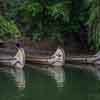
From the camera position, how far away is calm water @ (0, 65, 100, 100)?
11289 millimetres

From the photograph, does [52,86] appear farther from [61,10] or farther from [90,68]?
[61,10]

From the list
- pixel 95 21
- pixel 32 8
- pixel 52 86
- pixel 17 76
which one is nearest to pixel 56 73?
pixel 17 76

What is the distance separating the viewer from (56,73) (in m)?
15.8

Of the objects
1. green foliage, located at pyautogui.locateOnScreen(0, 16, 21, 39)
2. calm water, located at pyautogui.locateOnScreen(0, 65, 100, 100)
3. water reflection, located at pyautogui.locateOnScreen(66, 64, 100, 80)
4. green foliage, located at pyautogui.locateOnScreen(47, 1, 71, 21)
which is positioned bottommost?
calm water, located at pyautogui.locateOnScreen(0, 65, 100, 100)

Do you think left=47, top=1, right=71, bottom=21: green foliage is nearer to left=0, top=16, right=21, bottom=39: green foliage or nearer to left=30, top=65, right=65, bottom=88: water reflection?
left=0, top=16, right=21, bottom=39: green foliage

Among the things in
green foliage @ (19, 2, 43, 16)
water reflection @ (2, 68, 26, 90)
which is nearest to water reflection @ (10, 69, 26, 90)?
water reflection @ (2, 68, 26, 90)

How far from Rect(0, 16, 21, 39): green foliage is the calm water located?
3.37 m

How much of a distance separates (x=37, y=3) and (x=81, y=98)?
9.73 meters

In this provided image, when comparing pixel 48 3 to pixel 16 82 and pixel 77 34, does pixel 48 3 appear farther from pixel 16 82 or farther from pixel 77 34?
pixel 16 82

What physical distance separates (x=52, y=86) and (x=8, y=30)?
6856 mm

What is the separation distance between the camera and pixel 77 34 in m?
20.5

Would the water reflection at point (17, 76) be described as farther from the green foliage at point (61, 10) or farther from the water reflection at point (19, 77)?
the green foliage at point (61, 10)

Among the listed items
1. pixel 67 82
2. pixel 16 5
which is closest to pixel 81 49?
pixel 16 5

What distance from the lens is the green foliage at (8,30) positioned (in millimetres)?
18922
